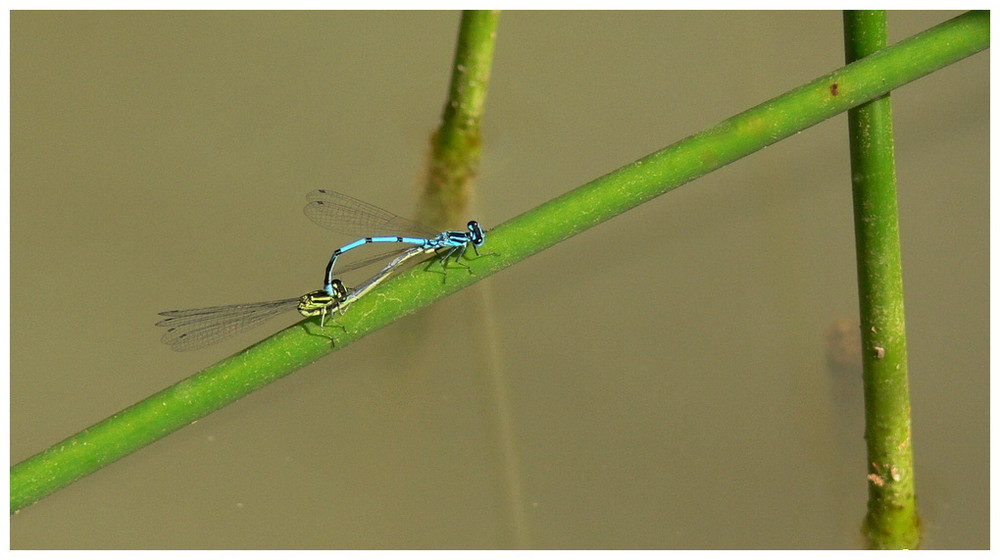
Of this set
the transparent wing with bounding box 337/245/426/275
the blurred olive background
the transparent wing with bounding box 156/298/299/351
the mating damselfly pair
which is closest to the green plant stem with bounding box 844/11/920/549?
the blurred olive background

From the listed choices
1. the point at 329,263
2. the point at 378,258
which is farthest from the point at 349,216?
the point at 329,263

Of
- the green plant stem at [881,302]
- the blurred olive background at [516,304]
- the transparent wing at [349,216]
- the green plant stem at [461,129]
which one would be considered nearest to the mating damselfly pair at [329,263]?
the transparent wing at [349,216]

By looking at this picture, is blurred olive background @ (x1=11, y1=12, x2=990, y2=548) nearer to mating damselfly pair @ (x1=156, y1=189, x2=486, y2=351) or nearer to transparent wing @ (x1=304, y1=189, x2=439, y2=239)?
mating damselfly pair @ (x1=156, y1=189, x2=486, y2=351)

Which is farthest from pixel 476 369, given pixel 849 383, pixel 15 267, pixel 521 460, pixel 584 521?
pixel 15 267

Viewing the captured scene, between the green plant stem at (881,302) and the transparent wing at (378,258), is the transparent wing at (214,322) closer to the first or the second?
the transparent wing at (378,258)

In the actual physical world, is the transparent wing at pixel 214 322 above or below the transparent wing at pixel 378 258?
below

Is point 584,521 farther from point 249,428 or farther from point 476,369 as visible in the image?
point 249,428

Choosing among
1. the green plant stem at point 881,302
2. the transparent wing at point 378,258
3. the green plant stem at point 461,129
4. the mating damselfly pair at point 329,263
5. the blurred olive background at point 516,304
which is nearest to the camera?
the green plant stem at point 881,302
